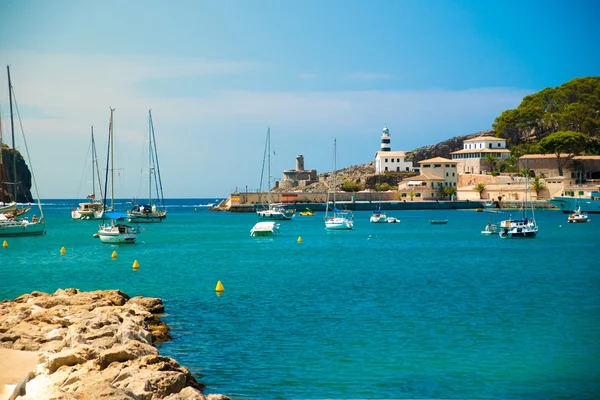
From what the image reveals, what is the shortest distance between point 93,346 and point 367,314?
9672 millimetres

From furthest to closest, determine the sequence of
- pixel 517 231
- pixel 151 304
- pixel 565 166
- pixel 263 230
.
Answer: pixel 565 166
pixel 263 230
pixel 517 231
pixel 151 304

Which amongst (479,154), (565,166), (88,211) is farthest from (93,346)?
(479,154)

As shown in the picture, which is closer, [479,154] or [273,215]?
[273,215]

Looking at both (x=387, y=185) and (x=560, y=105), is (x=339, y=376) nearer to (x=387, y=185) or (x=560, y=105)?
(x=387, y=185)

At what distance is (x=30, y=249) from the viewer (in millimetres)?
50719

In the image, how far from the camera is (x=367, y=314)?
2295cm

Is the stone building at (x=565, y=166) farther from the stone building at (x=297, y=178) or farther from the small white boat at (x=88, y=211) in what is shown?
the small white boat at (x=88, y=211)

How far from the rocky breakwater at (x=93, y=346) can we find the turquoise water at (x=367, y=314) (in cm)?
127

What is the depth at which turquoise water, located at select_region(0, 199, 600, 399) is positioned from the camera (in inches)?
610

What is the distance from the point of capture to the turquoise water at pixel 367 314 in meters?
15.5

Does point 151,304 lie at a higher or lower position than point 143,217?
lower

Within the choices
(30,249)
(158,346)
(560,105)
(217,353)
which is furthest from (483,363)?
(560,105)

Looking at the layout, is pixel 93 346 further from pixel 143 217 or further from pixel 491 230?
pixel 143 217

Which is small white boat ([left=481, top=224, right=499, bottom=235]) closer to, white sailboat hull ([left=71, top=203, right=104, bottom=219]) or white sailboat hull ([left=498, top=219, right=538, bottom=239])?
white sailboat hull ([left=498, top=219, right=538, bottom=239])
